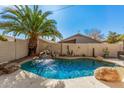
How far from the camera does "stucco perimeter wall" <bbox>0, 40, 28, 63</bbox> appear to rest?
10.3 m

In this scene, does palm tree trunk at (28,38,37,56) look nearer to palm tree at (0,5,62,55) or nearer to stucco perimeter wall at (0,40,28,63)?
palm tree at (0,5,62,55)

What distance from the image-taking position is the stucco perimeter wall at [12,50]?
405 inches

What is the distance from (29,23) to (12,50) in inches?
117

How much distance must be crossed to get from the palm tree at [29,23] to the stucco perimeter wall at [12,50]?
2.53ft

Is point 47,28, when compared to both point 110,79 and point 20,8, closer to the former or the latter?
point 20,8

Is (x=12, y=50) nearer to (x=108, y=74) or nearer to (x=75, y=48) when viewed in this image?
(x=75, y=48)

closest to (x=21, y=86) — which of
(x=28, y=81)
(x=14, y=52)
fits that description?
(x=28, y=81)

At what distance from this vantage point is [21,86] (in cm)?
492

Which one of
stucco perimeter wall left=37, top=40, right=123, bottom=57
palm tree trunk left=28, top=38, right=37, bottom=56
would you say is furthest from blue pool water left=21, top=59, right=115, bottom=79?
stucco perimeter wall left=37, top=40, right=123, bottom=57

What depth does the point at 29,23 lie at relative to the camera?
1309 cm

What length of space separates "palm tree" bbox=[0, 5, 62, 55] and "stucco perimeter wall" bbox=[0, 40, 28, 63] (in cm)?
77

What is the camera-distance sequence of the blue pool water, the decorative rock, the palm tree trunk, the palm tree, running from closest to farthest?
the decorative rock → the blue pool water → the palm tree → the palm tree trunk

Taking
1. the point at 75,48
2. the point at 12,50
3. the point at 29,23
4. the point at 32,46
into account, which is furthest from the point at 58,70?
the point at 75,48

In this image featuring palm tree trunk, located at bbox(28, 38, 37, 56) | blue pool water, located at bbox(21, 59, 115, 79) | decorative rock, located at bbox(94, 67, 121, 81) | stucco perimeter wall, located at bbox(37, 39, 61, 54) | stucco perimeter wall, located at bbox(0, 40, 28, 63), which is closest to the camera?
decorative rock, located at bbox(94, 67, 121, 81)
